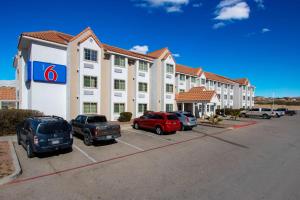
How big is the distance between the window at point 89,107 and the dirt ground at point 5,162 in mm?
10915

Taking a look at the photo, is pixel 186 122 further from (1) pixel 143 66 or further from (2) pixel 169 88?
(2) pixel 169 88

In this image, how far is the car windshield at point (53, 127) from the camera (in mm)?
9727

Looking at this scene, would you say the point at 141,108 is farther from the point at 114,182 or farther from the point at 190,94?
the point at 114,182

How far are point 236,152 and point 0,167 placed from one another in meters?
11.4

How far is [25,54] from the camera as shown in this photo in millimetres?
22859

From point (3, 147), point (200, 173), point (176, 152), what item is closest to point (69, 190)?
point (200, 173)

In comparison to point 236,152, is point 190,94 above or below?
above

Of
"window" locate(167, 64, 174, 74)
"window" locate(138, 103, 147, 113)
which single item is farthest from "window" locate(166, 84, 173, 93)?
"window" locate(138, 103, 147, 113)

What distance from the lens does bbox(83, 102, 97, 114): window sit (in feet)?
73.8

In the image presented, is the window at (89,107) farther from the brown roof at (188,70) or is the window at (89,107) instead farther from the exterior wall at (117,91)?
the brown roof at (188,70)

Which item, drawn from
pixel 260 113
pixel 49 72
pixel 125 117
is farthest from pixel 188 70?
pixel 49 72

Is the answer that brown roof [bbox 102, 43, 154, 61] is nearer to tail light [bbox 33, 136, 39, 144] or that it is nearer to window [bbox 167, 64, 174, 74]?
window [bbox 167, 64, 174, 74]

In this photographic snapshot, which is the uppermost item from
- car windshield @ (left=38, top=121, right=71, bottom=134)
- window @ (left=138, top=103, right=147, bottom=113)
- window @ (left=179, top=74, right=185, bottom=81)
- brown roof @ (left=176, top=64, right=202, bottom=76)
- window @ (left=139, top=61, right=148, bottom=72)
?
brown roof @ (left=176, top=64, right=202, bottom=76)

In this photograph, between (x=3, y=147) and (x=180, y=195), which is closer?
(x=180, y=195)
